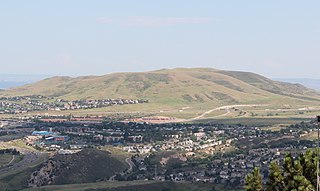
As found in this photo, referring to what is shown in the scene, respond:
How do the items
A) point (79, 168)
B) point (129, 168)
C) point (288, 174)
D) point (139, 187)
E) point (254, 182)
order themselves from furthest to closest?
point (129, 168)
point (79, 168)
point (139, 187)
point (254, 182)
point (288, 174)

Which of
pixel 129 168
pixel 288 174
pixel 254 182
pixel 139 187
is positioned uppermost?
pixel 288 174

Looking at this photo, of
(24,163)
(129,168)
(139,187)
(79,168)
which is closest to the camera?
(139,187)

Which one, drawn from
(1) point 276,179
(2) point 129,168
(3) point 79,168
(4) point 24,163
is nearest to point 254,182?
(1) point 276,179

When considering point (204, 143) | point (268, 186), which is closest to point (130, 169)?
point (204, 143)

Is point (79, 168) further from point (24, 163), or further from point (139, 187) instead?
point (139, 187)

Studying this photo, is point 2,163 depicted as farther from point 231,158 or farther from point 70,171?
point 231,158

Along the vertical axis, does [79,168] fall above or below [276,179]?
below

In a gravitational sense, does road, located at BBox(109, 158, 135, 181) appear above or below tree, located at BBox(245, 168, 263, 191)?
below

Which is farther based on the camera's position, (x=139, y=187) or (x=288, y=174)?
(x=139, y=187)

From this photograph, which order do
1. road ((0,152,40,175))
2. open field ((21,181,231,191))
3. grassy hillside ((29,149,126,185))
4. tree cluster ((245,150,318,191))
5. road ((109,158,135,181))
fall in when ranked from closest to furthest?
tree cluster ((245,150,318,191)) → open field ((21,181,231,191)) → grassy hillside ((29,149,126,185)) → road ((109,158,135,181)) → road ((0,152,40,175))

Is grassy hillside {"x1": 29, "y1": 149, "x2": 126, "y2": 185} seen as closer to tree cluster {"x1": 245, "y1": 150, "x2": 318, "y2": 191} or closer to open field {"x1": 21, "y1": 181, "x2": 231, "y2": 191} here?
open field {"x1": 21, "y1": 181, "x2": 231, "y2": 191}

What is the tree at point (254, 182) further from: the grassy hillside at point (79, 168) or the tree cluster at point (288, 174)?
the grassy hillside at point (79, 168)

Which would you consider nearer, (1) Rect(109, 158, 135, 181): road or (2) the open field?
(2) the open field

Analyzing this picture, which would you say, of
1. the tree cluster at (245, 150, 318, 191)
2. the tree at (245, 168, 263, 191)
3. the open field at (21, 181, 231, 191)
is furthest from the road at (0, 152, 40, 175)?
the tree cluster at (245, 150, 318, 191)
